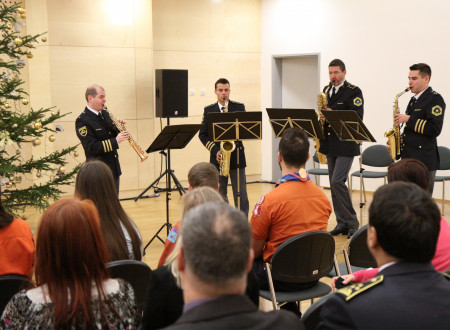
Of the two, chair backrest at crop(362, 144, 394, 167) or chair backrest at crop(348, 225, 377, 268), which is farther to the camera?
chair backrest at crop(362, 144, 394, 167)

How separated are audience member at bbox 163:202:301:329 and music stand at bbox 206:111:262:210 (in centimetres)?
412

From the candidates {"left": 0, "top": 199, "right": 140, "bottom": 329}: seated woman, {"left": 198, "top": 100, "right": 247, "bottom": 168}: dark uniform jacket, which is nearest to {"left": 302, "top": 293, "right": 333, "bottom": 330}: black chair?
{"left": 0, "top": 199, "right": 140, "bottom": 329}: seated woman

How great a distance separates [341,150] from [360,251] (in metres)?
2.75

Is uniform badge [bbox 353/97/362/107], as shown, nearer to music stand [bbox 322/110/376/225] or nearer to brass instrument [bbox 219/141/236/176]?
music stand [bbox 322/110/376/225]

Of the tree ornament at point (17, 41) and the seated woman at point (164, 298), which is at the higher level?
the tree ornament at point (17, 41)

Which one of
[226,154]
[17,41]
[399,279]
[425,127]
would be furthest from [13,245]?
[425,127]

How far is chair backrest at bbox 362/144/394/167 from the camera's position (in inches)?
298

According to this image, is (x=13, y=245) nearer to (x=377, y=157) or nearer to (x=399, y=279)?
(x=399, y=279)

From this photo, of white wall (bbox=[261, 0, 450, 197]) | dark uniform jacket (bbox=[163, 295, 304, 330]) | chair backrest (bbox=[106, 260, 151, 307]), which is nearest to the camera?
dark uniform jacket (bbox=[163, 295, 304, 330])

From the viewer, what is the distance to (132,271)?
8.94 feet

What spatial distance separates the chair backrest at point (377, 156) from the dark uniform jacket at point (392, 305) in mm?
6138

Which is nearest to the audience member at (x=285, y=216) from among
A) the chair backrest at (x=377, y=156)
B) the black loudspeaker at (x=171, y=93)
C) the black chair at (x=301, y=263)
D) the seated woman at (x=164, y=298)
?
the black chair at (x=301, y=263)

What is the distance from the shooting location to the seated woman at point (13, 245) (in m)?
2.82

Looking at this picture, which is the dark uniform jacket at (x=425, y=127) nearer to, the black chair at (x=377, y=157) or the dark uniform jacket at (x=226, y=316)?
the black chair at (x=377, y=157)
